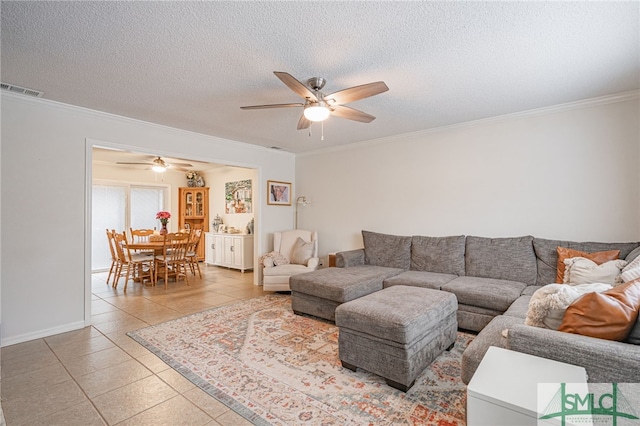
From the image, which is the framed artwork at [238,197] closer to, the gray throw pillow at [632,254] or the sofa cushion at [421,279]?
the sofa cushion at [421,279]

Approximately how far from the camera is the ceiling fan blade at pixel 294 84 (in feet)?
Answer: 6.64

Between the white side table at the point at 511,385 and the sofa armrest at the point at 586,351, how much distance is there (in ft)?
0.19

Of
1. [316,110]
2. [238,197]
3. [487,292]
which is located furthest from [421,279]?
[238,197]

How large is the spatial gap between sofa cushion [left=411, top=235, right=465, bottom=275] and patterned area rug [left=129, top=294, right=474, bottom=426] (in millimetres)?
963

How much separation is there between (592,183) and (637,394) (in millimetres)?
2875

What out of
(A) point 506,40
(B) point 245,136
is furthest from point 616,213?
(B) point 245,136

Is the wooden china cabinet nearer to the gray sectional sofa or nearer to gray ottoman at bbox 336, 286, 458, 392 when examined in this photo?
the gray sectional sofa

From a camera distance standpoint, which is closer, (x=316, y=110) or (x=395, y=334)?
(x=395, y=334)

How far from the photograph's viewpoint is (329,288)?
133 inches

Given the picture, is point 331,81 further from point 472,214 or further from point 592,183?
point 592,183

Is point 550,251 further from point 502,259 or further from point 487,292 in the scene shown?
point 487,292

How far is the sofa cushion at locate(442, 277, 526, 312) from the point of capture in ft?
9.39

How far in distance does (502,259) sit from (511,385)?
2704mm

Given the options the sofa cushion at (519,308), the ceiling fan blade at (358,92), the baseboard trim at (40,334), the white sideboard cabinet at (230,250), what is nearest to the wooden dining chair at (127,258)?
the white sideboard cabinet at (230,250)
